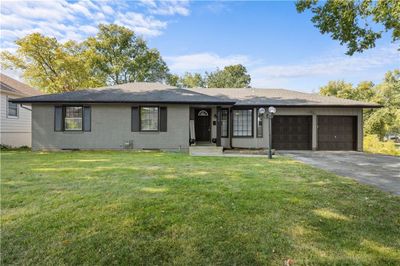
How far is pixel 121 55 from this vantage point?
87.2 ft

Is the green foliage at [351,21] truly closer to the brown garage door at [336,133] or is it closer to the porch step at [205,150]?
the porch step at [205,150]

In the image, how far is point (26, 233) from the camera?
277cm

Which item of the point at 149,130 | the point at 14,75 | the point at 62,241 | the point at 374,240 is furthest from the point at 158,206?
the point at 14,75

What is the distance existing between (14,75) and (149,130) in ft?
55.6

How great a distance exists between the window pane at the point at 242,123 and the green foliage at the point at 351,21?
665 centimetres

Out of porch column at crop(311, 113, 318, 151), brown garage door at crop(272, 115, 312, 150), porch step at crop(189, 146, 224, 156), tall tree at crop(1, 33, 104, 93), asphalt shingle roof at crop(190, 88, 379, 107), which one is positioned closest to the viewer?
porch step at crop(189, 146, 224, 156)

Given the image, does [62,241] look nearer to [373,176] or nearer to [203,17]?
[373,176]

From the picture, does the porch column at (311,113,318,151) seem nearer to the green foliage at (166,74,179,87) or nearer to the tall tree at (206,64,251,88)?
the tall tree at (206,64,251,88)

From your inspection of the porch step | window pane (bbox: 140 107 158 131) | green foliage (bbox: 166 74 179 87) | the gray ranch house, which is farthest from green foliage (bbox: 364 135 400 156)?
green foliage (bbox: 166 74 179 87)

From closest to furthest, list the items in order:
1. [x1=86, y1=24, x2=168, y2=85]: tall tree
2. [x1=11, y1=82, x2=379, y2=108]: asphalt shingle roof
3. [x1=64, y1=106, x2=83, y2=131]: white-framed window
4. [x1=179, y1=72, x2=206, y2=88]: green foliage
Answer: [x1=11, y1=82, x2=379, y2=108]: asphalt shingle roof
[x1=64, y1=106, x2=83, y2=131]: white-framed window
[x1=86, y1=24, x2=168, y2=85]: tall tree
[x1=179, y1=72, x2=206, y2=88]: green foliage

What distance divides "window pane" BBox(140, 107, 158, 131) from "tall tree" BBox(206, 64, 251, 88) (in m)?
21.9

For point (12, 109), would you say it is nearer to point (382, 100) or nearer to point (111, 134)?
point (111, 134)

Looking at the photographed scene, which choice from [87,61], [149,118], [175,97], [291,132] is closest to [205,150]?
[175,97]

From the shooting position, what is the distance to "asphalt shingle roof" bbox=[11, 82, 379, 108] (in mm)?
11924
